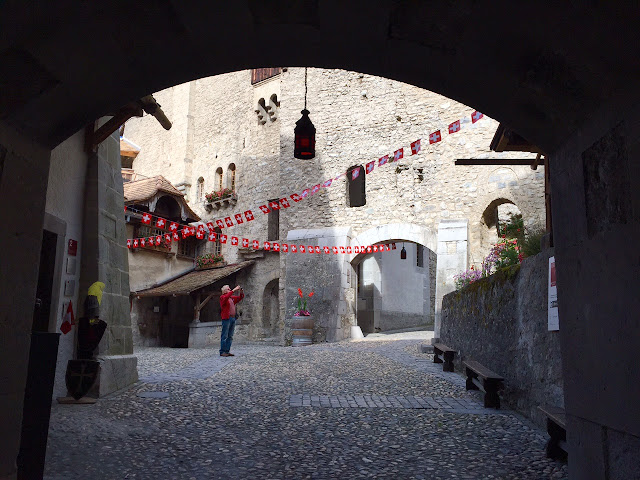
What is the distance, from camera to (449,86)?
2611 mm

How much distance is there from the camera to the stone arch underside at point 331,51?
1949 mm

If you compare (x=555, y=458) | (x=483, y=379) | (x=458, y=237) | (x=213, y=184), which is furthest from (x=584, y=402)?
(x=213, y=184)

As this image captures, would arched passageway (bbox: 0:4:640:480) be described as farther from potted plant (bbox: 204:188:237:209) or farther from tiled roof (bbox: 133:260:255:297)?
potted plant (bbox: 204:188:237:209)

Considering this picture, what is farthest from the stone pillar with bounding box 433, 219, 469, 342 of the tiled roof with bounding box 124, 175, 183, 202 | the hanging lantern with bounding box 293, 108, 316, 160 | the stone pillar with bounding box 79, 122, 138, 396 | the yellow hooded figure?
the tiled roof with bounding box 124, 175, 183, 202

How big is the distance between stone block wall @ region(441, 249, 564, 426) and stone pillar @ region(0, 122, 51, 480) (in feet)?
11.1

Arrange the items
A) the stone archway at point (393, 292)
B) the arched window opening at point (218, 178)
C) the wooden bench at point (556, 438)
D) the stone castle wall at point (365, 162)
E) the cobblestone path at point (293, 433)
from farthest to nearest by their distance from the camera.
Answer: the arched window opening at point (218, 178) < the stone archway at point (393, 292) < the stone castle wall at point (365, 162) < the wooden bench at point (556, 438) < the cobblestone path at point (293, 433)

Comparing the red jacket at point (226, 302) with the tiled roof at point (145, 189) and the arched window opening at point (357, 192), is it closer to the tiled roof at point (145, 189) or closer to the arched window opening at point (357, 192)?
the arched window opening at point (357, 192)

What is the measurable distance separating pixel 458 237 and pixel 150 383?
29.0ft

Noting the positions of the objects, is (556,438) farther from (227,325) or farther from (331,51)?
(227,325)

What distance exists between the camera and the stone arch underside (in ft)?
6.40

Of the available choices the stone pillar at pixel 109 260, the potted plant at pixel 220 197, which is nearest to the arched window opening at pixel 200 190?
the potted plant at pixel 220 197

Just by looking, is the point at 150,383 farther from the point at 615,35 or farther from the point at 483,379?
the point at 615,35

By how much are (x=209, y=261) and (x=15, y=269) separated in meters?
17.0

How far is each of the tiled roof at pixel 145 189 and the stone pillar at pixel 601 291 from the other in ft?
51.5
